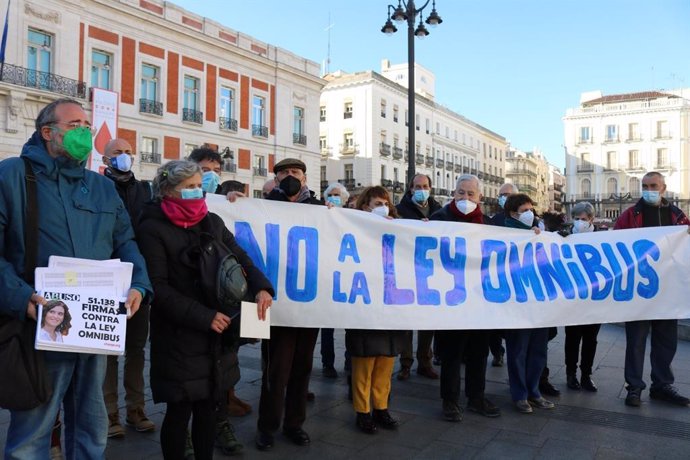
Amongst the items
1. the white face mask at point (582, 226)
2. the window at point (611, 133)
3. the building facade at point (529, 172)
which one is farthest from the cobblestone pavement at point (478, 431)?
the building facade at point (529, 172)

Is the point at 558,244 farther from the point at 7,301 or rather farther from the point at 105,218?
the point at 7,301

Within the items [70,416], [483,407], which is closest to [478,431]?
[483,407]

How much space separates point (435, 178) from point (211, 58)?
35341mm

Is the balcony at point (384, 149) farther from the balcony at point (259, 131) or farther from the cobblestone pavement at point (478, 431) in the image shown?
the cobblestone pavement at point (478, 431)

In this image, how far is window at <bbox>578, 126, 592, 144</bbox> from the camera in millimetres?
70875

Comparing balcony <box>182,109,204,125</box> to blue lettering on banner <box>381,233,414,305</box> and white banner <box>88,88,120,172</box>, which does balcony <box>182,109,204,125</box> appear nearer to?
white banner <box>88,88,120,172</box>

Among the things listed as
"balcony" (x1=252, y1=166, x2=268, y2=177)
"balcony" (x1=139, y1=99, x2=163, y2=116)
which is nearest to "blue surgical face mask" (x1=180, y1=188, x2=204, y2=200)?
"balcony" (x1=139, y1=99, x2=163, y2=116)

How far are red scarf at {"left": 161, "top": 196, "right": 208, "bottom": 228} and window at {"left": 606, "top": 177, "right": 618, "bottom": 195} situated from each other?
2922 inches

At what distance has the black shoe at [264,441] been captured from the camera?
388 centimetres

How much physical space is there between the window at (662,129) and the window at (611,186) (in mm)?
6834

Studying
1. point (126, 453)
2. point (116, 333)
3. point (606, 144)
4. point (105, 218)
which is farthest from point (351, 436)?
point (606, 144)

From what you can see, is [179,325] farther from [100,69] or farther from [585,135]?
[585,135]

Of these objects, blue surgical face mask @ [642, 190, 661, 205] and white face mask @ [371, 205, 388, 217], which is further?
blue surgical face mask @ [642, 190, 661, 205]

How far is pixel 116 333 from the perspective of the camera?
2729 mm
